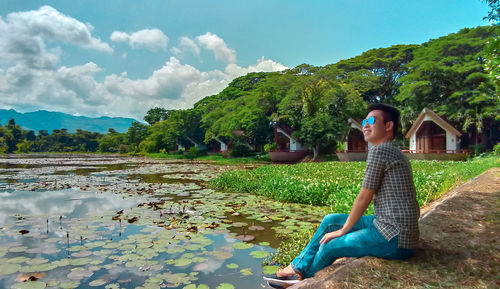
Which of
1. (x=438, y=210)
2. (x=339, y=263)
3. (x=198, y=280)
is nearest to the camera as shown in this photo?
(x=339, y=263)

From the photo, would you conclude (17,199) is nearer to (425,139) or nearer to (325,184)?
(325,184)

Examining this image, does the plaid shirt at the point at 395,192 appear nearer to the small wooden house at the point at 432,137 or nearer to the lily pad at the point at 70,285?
the lily pad at the point at 70,285

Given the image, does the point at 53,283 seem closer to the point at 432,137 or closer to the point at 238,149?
the point at 432,137

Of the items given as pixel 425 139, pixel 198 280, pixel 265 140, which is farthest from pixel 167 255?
pixel 265 140

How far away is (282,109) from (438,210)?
23.1m

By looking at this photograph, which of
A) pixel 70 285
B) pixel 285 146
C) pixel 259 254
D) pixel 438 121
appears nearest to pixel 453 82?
pixel 438 121

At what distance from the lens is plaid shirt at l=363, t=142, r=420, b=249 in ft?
7.31

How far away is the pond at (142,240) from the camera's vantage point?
11.0 feet

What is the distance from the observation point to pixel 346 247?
2410mm

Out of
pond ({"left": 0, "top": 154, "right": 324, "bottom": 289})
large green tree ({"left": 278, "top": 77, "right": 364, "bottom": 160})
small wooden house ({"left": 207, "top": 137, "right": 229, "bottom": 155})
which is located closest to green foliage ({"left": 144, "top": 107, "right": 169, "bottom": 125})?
small wooden house ({"left": 207, "top": 137, "right": 229, "bottom": 155})

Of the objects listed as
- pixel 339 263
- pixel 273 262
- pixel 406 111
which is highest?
pixel 406 111

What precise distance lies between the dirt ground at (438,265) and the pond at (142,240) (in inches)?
52.6

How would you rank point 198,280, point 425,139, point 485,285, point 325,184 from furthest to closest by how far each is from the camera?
point 425,139 → point 325,184 → point 198,280 → point 485,285

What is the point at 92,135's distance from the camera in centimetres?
7706
